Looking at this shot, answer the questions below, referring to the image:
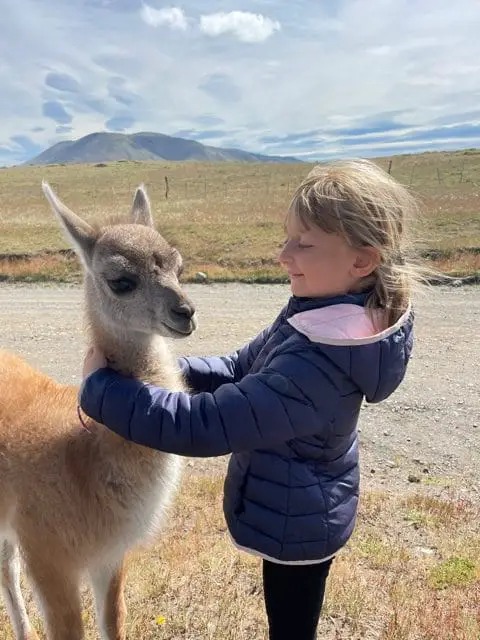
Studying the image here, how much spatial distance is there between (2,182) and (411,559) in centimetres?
6384

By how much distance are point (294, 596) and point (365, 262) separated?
137cm

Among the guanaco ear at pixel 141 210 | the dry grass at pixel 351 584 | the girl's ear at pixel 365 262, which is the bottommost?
the dry grass at pixel 351 584

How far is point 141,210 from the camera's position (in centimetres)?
332

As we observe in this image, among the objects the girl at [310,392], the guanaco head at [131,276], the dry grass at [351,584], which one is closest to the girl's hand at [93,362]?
the girl at [310,392]

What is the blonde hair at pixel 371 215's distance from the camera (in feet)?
6.73

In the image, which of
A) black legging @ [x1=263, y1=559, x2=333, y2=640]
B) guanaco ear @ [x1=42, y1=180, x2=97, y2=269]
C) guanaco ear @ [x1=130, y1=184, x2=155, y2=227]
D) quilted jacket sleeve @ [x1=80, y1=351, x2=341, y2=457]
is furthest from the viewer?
guanaco ear @ [x1=130, y1=184, x2=155, y2=227]

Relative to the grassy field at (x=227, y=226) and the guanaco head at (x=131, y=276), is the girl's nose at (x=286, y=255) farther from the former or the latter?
the guanaco head at (x=131, y=276)

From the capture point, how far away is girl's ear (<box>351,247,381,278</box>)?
2094 millimetres

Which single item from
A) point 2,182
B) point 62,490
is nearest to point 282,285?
point 62,490

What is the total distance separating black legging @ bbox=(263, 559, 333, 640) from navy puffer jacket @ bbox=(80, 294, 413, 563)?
140mm

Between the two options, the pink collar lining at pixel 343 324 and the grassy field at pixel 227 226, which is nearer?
the pink collar lining at pixel 343 324

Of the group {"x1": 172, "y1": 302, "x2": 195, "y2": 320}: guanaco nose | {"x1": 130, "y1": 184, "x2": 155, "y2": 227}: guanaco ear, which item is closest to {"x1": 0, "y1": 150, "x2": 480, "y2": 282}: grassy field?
{"x1": 130, "y1": 184, "x2": 155, "y2": 227}: guanaco ear

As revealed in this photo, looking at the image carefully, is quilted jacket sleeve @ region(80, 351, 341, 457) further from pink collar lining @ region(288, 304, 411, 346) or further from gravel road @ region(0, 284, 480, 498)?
gravel road @ region(0, 284, 480, 498)

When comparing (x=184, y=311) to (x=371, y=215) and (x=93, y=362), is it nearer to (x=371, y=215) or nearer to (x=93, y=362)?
(x=93, y=362)
